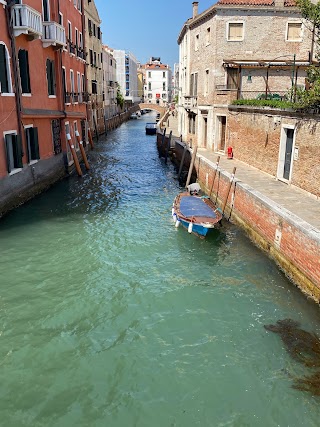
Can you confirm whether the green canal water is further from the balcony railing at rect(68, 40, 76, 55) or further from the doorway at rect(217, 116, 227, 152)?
the balcony railing at rect(68, 40, 76, 55)

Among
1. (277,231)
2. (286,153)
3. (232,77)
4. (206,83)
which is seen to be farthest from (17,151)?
(206,83)

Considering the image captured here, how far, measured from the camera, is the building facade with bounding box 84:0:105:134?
35.5 metres

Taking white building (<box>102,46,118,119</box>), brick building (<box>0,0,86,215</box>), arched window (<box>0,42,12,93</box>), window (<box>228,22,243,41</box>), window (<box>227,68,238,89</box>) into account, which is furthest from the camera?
white building (<box>102,46,118,119</box>)

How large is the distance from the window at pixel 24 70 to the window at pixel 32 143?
157cm

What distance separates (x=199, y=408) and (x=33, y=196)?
12148 mm

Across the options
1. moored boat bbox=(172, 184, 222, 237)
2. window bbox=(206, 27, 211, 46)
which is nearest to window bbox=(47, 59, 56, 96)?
moored boat bbox=(172, 184, 222, 237)

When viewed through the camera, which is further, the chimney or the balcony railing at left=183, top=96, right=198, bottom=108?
the chimney

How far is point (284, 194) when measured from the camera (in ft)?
40.0

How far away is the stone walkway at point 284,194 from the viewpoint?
32.6 feet

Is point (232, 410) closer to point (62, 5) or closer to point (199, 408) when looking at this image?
point (199, 408)

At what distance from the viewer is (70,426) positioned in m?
5.31

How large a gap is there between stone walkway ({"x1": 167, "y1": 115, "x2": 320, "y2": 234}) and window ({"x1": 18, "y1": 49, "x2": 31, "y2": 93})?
879 centimetres

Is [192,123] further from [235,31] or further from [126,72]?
[126,72]

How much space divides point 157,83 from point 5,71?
97.7 metres
